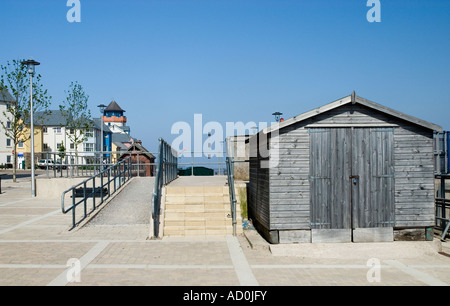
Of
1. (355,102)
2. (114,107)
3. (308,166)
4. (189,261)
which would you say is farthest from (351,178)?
(114,107)

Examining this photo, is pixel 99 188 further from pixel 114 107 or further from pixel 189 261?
pixel 114 107

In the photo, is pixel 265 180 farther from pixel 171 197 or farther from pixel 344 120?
pixel 171 197

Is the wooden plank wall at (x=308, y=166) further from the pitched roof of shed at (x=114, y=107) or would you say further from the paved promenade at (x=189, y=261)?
the pitched roof of shed at (x=114, y=107)

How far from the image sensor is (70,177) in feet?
65.4

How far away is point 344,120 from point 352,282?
454cm

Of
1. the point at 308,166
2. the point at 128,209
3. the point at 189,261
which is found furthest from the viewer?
the point at 128,209

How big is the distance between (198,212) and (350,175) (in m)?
4.49

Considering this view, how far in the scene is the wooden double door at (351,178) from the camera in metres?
10.3

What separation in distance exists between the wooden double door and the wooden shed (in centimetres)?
2

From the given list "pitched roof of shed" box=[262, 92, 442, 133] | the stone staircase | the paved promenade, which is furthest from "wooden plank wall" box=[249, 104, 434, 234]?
the stone staircase

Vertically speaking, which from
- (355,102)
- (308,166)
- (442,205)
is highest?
(355,102)

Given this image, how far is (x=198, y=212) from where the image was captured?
12.1 meters

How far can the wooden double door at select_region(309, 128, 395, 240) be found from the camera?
33.8ft
